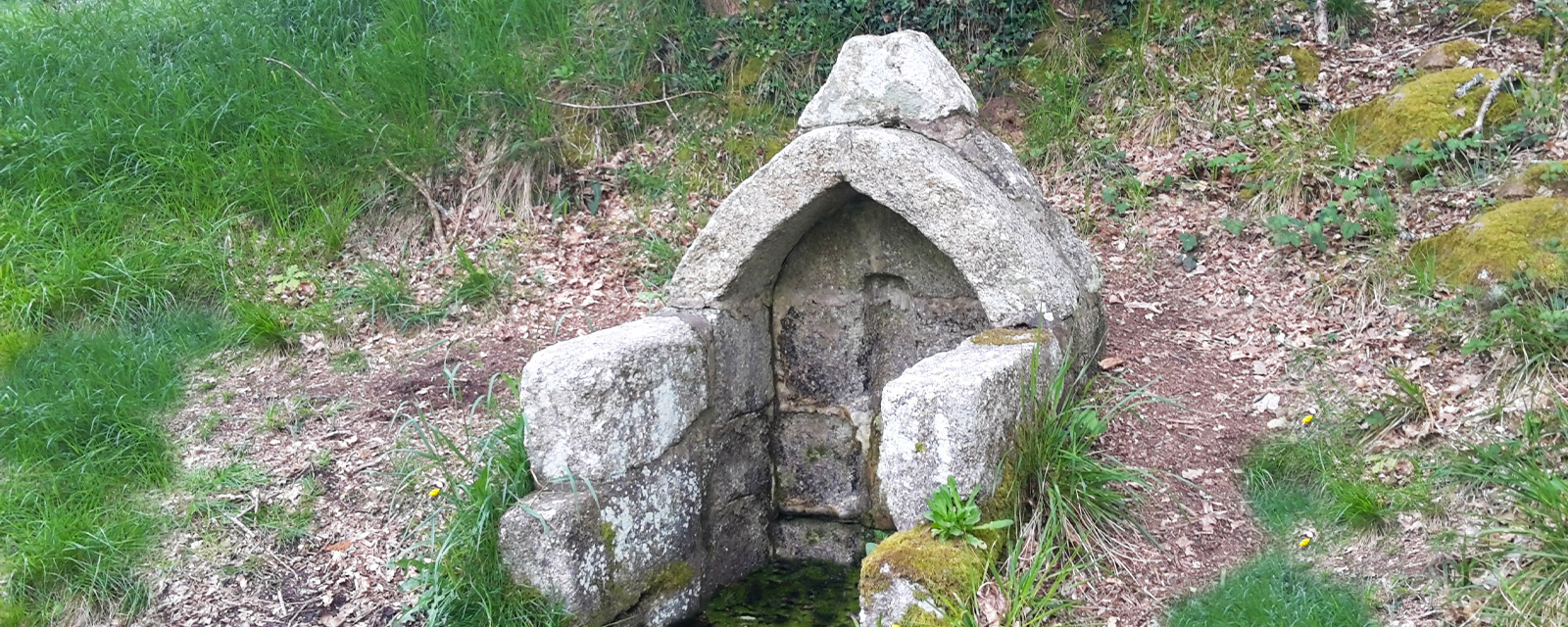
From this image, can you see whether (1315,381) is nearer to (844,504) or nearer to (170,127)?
(844,504)

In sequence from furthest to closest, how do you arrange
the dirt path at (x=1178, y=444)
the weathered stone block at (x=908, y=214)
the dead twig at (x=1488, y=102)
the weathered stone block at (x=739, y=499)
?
the dead twig at (x=1488, y=102)
the weathered stone block at (x=739, y=499)
the weathered stone block at (x=908, y=214)
the dirt path at (x=1178, y=444)

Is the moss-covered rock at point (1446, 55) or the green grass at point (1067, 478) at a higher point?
the moss-covered rock at point (1446, 55)

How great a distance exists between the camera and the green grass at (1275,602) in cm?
316

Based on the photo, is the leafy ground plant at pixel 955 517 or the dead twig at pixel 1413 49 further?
the dead twig at pixel 1413 49

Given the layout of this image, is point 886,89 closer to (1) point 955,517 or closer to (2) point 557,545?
(1) point 955,517

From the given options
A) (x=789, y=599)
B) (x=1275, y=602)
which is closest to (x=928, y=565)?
(x=1275, y=602)

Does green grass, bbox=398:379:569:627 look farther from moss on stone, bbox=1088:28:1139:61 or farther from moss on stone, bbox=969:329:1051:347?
moss on stone, bbox=1088:28:1139:61

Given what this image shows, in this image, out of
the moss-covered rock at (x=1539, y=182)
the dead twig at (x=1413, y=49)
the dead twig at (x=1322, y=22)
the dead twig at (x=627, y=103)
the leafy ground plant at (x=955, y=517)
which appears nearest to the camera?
the leafy ground plant at (x=955, y=517)

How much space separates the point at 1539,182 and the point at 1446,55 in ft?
4.85

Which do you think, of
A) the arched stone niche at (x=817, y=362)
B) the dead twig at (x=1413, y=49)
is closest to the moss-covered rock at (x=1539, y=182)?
the dead twig at (x=1413, y=49)

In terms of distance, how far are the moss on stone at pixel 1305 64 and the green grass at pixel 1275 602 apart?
4.02 metres

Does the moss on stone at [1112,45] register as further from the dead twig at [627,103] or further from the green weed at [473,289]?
the green weed at [473,289]

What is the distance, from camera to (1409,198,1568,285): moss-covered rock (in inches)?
177

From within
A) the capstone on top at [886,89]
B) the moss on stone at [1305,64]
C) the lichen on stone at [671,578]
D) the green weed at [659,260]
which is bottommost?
the lichen on stone at [671,578]
